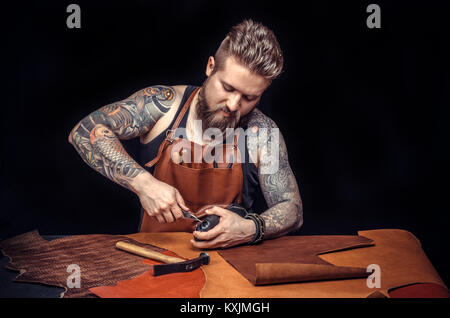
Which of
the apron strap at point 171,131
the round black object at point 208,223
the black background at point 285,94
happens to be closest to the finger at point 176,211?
the round black object at point 208,223

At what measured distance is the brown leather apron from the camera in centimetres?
261

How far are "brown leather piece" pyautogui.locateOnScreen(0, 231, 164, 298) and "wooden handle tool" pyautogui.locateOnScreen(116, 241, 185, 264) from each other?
2cm

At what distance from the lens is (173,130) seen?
2674mm

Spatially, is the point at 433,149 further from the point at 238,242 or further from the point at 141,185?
the point at 141,185

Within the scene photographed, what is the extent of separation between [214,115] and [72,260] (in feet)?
4.03

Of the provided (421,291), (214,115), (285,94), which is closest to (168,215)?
(214,115)

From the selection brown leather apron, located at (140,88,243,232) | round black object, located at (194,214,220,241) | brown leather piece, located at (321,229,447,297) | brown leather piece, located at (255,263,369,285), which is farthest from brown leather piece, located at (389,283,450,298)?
brown leather apron, located at (140,88,243,232)

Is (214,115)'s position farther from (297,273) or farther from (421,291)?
(421,291)

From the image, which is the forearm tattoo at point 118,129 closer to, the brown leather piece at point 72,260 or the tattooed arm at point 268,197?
the brown leather piece at point 72,260

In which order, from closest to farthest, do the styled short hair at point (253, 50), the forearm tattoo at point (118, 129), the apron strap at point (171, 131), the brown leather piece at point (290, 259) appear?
1. the brown leather piece at point (290, 259)
2. the forearm tattoo at point (118, 129)
3. the styled short hair at point (253, 50)
4. the apron strap at point (171, 131)

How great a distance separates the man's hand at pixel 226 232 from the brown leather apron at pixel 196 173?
42 centimetres

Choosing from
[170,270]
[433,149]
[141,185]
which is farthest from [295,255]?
[433,149]

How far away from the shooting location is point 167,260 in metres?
1.82

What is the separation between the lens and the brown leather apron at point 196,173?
8.55 feet
